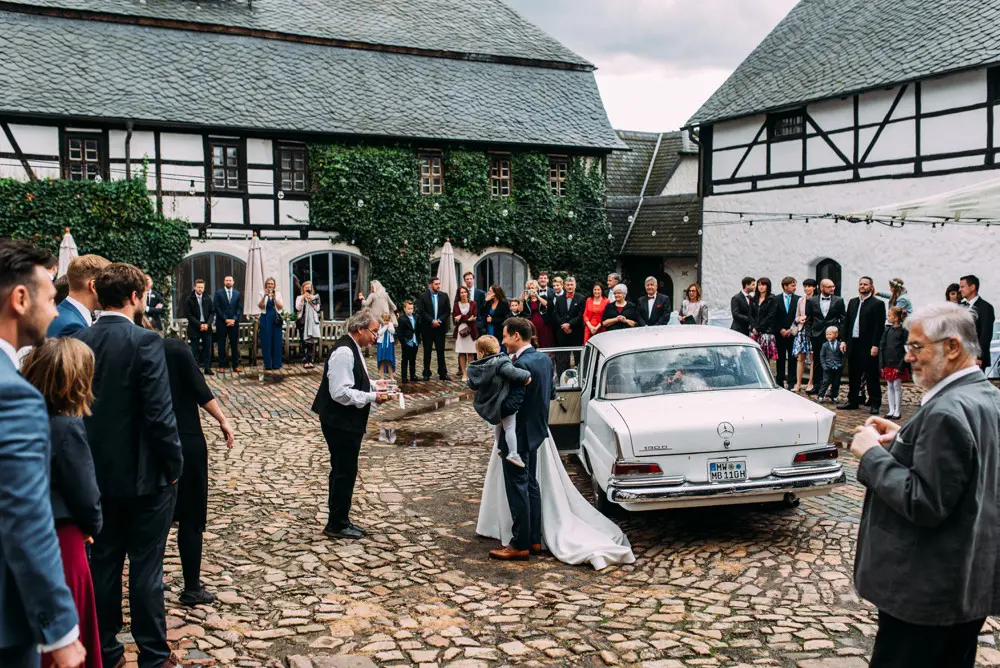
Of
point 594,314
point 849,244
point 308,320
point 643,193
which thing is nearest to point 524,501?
point 594,314

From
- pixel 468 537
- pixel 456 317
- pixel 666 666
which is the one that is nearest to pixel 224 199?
pixel 456 317

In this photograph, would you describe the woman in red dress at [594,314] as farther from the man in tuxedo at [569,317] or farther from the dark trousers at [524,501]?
the dark trousers at [524,501]

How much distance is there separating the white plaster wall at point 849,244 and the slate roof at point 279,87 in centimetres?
541

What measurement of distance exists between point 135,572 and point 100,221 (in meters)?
18.8

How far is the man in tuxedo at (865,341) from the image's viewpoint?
1312 centimetres

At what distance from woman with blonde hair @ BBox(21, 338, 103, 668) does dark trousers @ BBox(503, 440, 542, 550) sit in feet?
12.4

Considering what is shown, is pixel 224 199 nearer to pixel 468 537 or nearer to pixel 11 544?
pixel 468 537

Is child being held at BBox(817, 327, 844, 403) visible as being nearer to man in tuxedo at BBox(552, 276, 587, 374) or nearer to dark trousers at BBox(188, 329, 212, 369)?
man in tuxedo at BBox(552, 276, 587, 374)

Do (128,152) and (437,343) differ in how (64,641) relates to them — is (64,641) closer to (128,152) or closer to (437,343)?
(437,343)

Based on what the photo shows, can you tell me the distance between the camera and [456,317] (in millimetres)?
17766

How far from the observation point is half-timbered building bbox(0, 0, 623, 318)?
72.1 ft

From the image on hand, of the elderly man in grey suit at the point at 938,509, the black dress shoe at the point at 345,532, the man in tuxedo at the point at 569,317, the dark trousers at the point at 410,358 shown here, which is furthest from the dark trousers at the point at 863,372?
the elderly man in grey suit at the point at 938,509

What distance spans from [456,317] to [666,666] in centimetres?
1310

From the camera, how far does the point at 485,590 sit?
6277 millimetres
